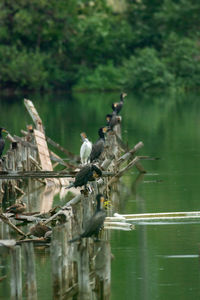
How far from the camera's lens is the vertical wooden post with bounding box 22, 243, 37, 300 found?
11938 millimetres

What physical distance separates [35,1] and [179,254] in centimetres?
6890

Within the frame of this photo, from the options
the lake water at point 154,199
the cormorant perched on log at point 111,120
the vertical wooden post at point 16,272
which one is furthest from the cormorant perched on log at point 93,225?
the cormorant perched on log at point 111,120

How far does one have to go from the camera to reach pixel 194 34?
296 feet

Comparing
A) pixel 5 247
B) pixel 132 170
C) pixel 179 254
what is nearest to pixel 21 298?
pixel 5 247

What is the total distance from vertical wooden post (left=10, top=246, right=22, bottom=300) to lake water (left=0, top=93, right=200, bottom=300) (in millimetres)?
1031

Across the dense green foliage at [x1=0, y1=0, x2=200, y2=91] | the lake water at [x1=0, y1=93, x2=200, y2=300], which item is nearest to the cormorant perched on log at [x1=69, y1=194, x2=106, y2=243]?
the lake water at [x1=0, y1=93, x2=200, y2=300]

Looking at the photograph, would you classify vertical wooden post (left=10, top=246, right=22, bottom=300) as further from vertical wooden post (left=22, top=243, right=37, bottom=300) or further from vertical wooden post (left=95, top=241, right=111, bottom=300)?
vertical wooden post (left=95, top=241, right=111, bottom=300)

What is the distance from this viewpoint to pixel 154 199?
74.2ft

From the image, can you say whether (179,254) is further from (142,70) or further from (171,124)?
(142,70)

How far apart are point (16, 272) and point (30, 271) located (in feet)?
1.14

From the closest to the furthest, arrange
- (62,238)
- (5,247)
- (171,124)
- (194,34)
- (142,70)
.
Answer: (5,247)
(62,238)
(171,124)
(142,70)
(194,34)

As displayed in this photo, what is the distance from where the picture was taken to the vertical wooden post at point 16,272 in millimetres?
11625

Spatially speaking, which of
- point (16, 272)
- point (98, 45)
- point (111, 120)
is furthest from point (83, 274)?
point (98, 45)

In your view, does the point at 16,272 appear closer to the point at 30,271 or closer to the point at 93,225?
the point at 30,271
